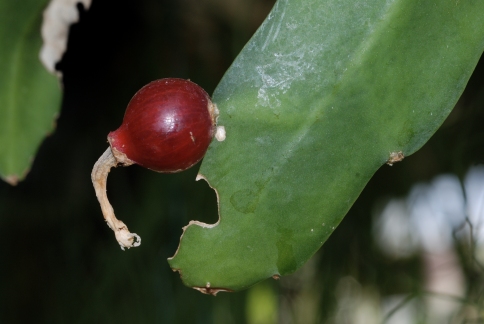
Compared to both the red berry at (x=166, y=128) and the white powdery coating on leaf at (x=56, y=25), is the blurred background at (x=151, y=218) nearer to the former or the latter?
the white powdery coating on leaf at (x=56, y=25)

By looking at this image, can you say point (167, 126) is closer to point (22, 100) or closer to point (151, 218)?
point (22, 100)

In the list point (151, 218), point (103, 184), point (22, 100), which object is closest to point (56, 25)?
point (22, 100)

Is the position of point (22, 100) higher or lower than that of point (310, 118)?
lower

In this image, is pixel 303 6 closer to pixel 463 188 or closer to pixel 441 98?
pixel 441 98

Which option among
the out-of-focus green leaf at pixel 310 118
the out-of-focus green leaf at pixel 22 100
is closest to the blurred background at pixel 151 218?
the out-of-focus green leaf at pixel 22 100

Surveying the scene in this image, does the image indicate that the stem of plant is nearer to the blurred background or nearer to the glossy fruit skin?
the glossy fruit skin
